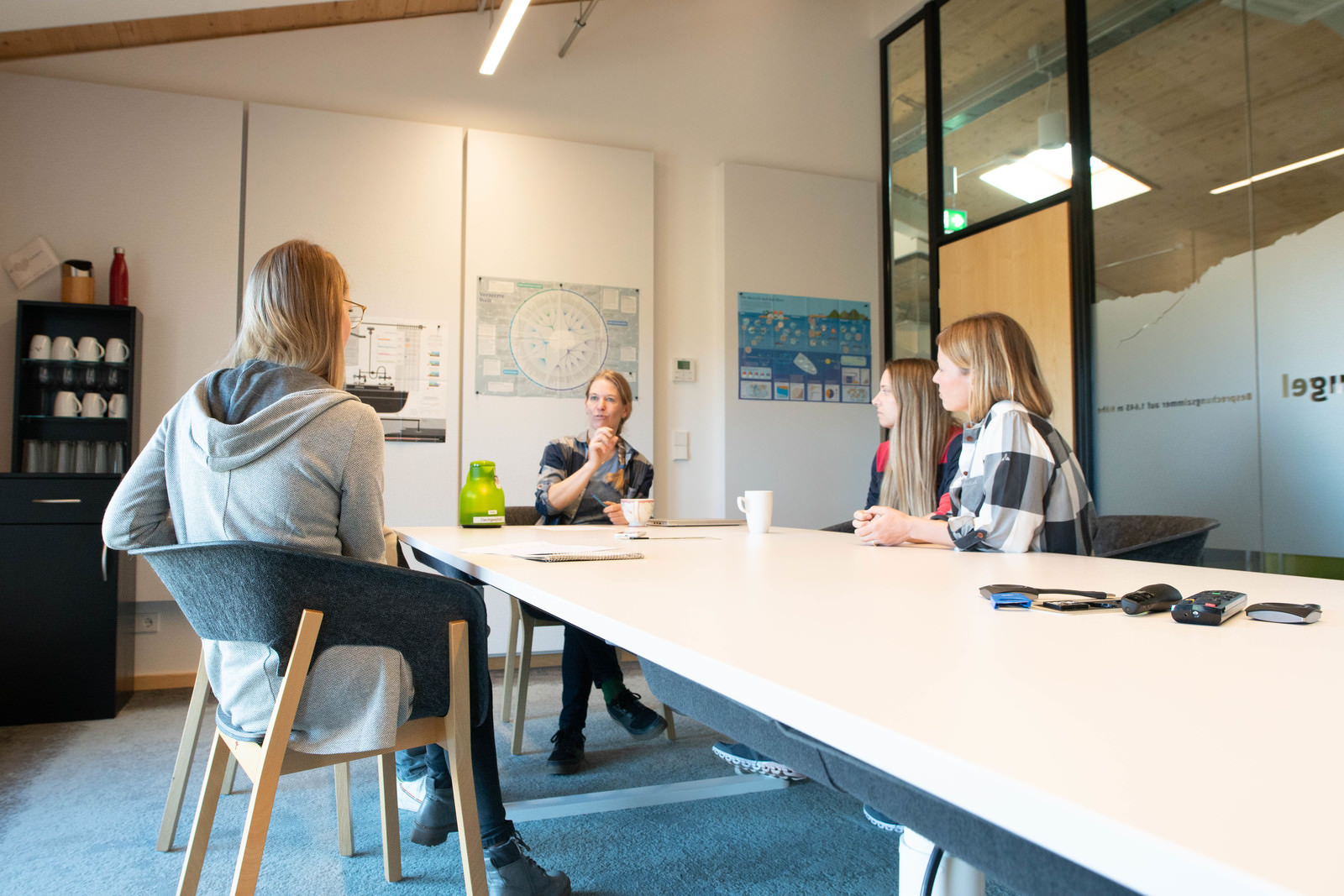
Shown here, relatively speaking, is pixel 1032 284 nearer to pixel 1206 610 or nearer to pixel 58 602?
pixel 1206 610

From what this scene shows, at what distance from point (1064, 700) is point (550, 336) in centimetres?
386

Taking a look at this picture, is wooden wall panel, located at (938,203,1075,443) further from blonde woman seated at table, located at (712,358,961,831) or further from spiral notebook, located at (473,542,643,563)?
spiral notebook, located at (473,542,643,563)

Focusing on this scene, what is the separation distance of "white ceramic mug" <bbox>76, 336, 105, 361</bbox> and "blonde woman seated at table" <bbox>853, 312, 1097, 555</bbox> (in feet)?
10.5

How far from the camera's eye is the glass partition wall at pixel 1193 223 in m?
2.83

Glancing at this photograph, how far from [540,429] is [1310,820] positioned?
3946mm

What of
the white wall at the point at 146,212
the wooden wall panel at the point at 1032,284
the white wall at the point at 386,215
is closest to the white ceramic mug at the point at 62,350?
the white wall at the point at 146,212

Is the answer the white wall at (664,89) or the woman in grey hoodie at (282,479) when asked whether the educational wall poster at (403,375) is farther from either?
the woman in grey hoodie at (282,479)

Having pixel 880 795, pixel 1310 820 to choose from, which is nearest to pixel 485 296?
pixel 880 795

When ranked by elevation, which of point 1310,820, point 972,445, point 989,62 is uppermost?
point 989,62

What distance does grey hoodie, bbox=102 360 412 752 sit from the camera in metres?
1.24

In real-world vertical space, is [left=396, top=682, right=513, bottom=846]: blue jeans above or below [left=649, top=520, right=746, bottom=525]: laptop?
below

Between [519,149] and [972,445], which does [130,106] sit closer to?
[519,149]

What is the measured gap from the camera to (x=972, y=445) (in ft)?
6.14

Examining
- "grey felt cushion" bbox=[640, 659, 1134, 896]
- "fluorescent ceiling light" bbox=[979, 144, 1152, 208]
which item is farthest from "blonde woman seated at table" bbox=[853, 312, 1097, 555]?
"fluorescent ceiling light" bbox=[979, 144, 1152, 208]
